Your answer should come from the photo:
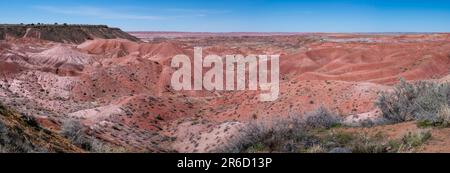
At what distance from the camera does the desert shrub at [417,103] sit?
10.6 metres

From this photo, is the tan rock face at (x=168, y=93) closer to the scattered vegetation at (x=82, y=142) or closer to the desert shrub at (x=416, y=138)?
the scattered vegetation at (x=82, y=142)

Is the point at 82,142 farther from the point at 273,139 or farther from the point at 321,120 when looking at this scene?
the point at 321,120

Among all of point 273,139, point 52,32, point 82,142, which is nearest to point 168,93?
point 82,142

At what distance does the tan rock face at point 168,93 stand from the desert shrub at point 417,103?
112 inches

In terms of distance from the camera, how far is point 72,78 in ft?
147

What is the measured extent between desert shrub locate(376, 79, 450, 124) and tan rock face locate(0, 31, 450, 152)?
285 cm

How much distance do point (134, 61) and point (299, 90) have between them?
25384 mm

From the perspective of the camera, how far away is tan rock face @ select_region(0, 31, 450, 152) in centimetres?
2378

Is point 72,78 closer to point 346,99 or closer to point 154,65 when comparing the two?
point 154,65

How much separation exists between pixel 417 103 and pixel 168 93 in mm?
34169

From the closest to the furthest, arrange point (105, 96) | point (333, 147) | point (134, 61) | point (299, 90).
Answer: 1. point (333, 147)
2. point (299, 90)
3. point (105, 96)
4. point (134, 61)

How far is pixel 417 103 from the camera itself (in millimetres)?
12406

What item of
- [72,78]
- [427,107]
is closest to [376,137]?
[427,107]

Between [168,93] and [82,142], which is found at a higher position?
[82,142]
